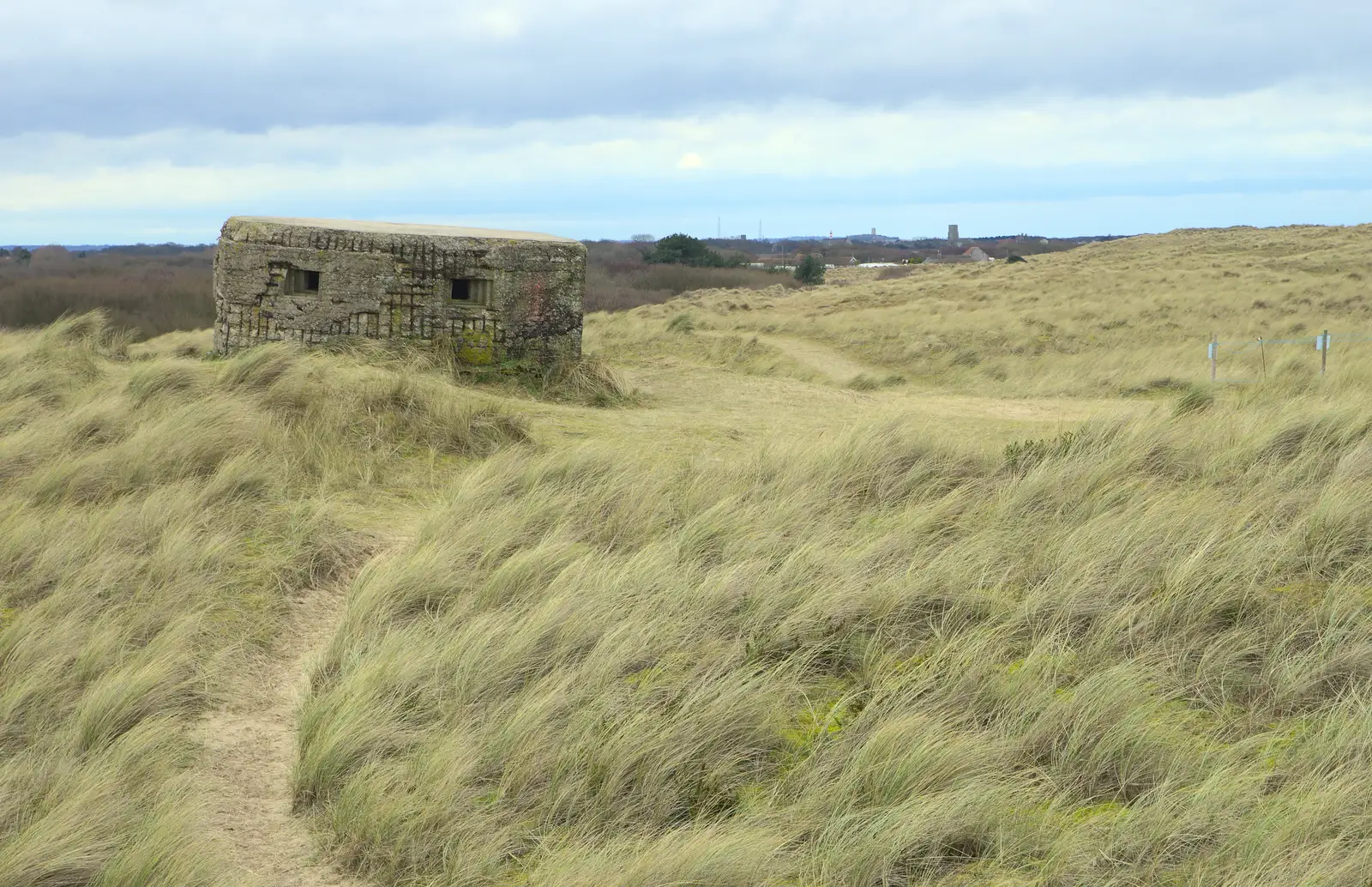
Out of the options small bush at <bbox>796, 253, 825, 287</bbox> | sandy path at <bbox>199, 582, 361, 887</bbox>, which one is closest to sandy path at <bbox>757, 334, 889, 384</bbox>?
sandy path at <bbox>199, 582, 361, 887</bbox>

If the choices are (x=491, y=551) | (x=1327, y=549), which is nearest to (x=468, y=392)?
(x=491, y=551)

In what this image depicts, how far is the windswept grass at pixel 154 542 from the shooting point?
3264mm

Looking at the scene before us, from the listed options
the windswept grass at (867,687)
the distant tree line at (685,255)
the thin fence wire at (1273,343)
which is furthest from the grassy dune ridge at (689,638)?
the distant tree line at (685,255)

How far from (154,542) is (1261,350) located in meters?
13.3

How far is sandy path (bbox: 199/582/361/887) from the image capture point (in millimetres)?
3256

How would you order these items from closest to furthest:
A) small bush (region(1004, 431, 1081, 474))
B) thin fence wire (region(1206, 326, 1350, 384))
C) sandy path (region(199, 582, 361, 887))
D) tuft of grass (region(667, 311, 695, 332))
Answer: sandy path (region(199, 582, 361, 887)) < small bush (region(1004, 431, 1081, 474)) < thin fence wire (region(1206, 326, 1350, 384)) < tuft of grass (region(667, 311, 695, 332))

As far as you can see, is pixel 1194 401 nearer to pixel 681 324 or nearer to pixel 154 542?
pixel 154 542

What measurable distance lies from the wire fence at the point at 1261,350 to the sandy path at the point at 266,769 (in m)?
10.4

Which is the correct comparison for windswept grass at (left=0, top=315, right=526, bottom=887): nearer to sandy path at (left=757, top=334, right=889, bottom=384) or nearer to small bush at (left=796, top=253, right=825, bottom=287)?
sandy path at (left=757, top=334, right=889, bottom=384)

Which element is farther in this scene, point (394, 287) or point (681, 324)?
point (681, 324)

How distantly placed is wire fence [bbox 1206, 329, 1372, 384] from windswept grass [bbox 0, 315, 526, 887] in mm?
8583

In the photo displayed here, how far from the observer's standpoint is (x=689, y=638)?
4266 millimetres

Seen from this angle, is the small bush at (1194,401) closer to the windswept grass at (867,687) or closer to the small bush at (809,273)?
the windswept grass at (867,687)

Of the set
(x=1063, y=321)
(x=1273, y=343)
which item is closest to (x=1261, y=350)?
(x=1273, y=343)
